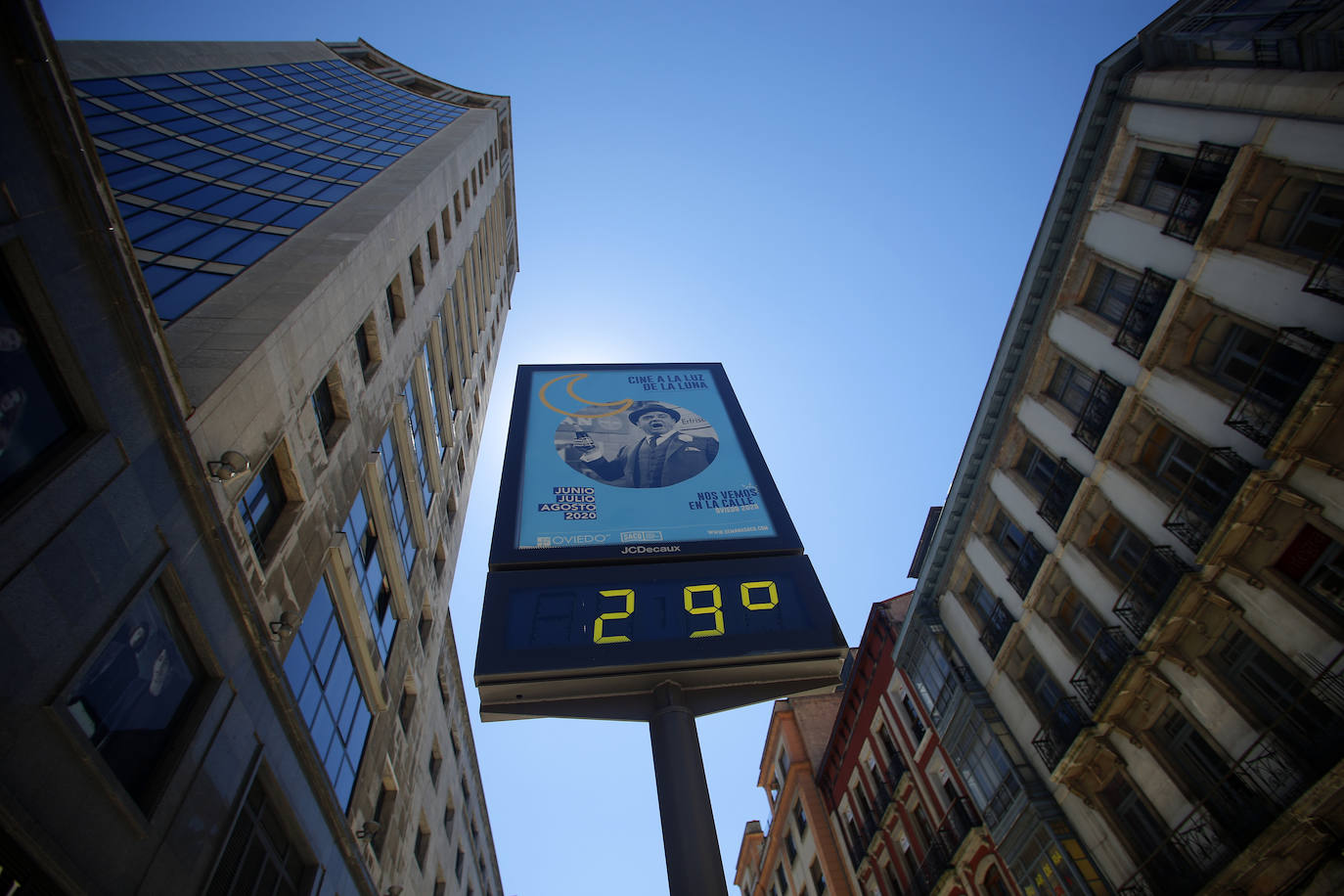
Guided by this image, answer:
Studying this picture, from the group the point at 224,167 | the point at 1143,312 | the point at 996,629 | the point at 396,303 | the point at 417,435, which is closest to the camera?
the point at 1143,312

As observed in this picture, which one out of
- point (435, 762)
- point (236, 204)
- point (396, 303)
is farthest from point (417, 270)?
point (435, 762)

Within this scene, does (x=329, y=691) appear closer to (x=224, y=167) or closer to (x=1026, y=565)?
(x=224, y=167)

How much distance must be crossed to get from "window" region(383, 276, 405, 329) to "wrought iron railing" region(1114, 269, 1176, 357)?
72.3ft

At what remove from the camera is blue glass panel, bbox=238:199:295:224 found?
19.5 meters

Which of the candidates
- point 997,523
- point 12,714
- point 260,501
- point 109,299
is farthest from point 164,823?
point 997,523

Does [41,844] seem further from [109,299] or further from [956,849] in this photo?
[956,849]

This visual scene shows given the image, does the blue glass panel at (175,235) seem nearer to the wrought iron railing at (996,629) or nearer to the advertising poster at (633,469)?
the advertising poster at (633,469)

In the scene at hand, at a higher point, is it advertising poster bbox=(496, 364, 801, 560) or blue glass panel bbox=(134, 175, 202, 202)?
blue glass panel bbox=(134, 175, 202, 202)

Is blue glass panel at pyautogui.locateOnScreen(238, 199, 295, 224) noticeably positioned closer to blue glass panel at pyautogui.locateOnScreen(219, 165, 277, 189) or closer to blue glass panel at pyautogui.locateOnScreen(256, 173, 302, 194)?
blue glass panel at pyautogui.locateOnScreen(219, 165, 277, 189)

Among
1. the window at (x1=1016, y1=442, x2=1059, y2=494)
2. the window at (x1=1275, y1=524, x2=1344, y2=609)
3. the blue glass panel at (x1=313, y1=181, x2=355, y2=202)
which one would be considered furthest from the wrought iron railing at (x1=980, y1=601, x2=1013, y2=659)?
the blue glass panel at (x1=313, y1=181, x2=355, y2=202)

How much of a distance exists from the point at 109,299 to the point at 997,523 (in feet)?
74.9

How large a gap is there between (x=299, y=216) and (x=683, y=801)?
21.3 meters

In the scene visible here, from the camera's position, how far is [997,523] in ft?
69.9

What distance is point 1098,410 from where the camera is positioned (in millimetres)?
17328
